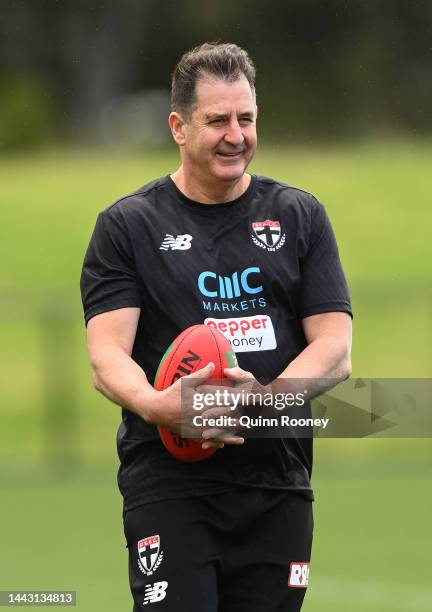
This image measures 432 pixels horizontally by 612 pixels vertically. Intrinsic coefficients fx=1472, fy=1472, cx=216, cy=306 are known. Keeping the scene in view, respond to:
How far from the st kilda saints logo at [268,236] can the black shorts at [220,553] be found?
0.83 m

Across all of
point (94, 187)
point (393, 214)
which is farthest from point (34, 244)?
point (393, 214)

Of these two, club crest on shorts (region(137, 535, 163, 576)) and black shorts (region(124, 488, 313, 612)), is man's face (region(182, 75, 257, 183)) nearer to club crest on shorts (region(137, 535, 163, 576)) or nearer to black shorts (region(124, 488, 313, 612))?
black shorts (region(124, 488, 313, 612))

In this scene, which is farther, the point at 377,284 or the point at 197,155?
the point at 377,284

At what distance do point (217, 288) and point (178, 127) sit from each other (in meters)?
0.58

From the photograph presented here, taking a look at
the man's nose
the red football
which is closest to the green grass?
the red football

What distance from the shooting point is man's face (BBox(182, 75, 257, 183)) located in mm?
4879

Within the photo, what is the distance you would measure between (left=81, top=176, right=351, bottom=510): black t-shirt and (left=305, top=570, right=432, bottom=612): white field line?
3.56 m

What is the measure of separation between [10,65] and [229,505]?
3801 centimetres

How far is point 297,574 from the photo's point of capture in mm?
5047

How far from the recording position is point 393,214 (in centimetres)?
3112

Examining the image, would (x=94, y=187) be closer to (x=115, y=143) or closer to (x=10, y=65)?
(x=115, y=143)

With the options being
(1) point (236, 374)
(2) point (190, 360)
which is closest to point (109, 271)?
(2) point (190, 360)

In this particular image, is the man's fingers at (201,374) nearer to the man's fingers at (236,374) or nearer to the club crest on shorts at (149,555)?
the man's fingers at (236,374)

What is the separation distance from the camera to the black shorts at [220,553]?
16.1ft
